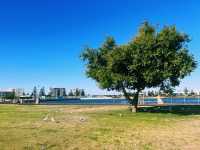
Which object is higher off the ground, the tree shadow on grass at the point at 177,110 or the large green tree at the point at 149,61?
the large green tree at the point at 149,61

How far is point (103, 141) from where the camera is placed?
61.5ft

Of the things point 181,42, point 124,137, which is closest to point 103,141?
point 124,137

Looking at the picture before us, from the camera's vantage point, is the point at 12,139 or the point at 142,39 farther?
the point at 142,39

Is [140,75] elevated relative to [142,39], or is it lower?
lower

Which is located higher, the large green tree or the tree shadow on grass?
the large green tree

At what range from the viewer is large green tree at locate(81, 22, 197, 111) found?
46500 millimetres

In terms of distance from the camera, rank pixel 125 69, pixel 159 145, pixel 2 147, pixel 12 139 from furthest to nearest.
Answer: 1. pixel 125 69
2. pixel 12 139
3. pixel 159 145
4. pixel 2 147

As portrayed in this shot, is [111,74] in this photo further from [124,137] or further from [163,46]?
[124,137]

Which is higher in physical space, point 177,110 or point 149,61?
point 149,61

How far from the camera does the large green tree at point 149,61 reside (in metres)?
46.5

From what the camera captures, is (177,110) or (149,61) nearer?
(149,61)

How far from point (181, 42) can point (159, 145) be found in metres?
33.4

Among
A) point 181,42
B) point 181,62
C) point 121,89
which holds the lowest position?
point 121,89

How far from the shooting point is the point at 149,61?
Answer: 46.3 metres
